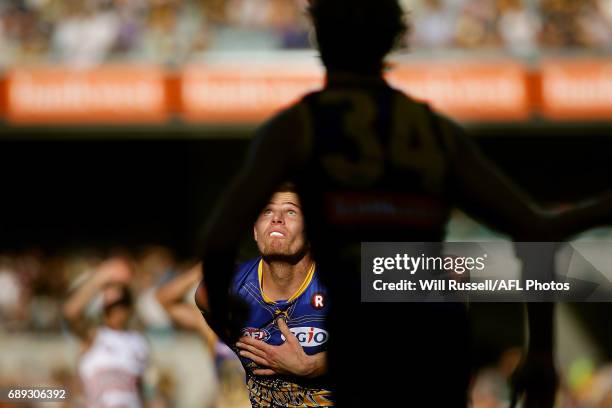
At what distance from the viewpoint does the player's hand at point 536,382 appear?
1.83 metres

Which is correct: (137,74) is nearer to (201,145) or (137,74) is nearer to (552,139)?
(201,145)

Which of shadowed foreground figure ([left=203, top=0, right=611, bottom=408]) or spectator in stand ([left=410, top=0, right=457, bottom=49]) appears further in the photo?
spectator in stand ([left=410, top=0, right=457, bottom=49])

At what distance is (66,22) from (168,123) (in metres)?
1.76

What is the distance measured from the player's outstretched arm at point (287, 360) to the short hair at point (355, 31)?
2.13ft

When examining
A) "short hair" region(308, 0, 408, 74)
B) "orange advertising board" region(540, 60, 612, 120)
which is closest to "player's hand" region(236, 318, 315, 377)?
"short hair" region(308, 0, 408, 74)

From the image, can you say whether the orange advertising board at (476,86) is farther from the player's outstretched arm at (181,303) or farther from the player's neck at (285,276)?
the player's neck at (285,276)

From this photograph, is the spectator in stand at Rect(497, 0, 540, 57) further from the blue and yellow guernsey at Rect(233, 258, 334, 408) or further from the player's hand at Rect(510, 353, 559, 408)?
the player's hand at Rect(510, 353, 559, 408)

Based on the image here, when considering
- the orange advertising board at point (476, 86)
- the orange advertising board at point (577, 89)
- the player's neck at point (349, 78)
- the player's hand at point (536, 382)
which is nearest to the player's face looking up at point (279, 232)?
the player's neck at point (349, 78)

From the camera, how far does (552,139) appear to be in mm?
12594

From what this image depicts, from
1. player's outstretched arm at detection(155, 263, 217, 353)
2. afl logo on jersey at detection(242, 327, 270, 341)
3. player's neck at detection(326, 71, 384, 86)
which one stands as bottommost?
player's outstretched arm at detection(155, 263, 217, 353)

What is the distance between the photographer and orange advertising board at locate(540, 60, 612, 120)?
11.5 m

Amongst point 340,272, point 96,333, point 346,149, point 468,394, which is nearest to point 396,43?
point 346,149

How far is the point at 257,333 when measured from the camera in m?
2.20

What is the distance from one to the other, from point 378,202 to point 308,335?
568 millimetres
